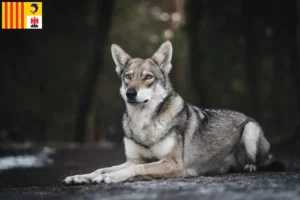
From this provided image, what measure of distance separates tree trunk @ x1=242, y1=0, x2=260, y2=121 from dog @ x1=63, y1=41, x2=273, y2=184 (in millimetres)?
12942

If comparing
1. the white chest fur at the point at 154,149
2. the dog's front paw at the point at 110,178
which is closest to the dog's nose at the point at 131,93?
Answer: the white chest fur at the point at 154,149

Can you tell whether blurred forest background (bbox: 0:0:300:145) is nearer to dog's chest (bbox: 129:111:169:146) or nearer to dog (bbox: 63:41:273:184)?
dog (bbox: 63:41:273:184)

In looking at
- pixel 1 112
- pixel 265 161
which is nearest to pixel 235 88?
pixel 1 112

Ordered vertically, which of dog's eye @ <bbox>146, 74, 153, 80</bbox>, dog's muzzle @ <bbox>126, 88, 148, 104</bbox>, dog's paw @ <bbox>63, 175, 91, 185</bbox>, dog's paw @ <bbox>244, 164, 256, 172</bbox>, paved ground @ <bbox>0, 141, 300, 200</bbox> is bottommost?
dog's paw @ <bbox>244, 164, 256, 172</bbox>

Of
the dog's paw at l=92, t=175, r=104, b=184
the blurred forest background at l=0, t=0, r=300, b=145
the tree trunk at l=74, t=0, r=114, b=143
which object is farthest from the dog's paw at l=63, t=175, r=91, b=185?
the tree trunk at l=74, t=0, r=114, b=143

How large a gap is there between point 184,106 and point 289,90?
44.5 ft

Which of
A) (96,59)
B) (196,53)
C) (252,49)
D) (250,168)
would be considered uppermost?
(252,49)

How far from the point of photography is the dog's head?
20.1 ft

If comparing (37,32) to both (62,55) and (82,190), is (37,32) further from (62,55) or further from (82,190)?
(82,190)

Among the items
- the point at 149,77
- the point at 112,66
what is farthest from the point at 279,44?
the point at 149,77

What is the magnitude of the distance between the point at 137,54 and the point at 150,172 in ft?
71.6

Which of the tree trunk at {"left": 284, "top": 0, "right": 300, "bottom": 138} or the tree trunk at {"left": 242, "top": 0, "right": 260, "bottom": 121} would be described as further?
the tree trunk at {"left": 242, "top": 0, "right": 260, "bottom": 121}

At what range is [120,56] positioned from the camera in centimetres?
700

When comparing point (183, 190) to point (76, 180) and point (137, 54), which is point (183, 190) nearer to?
point (76, 180)
